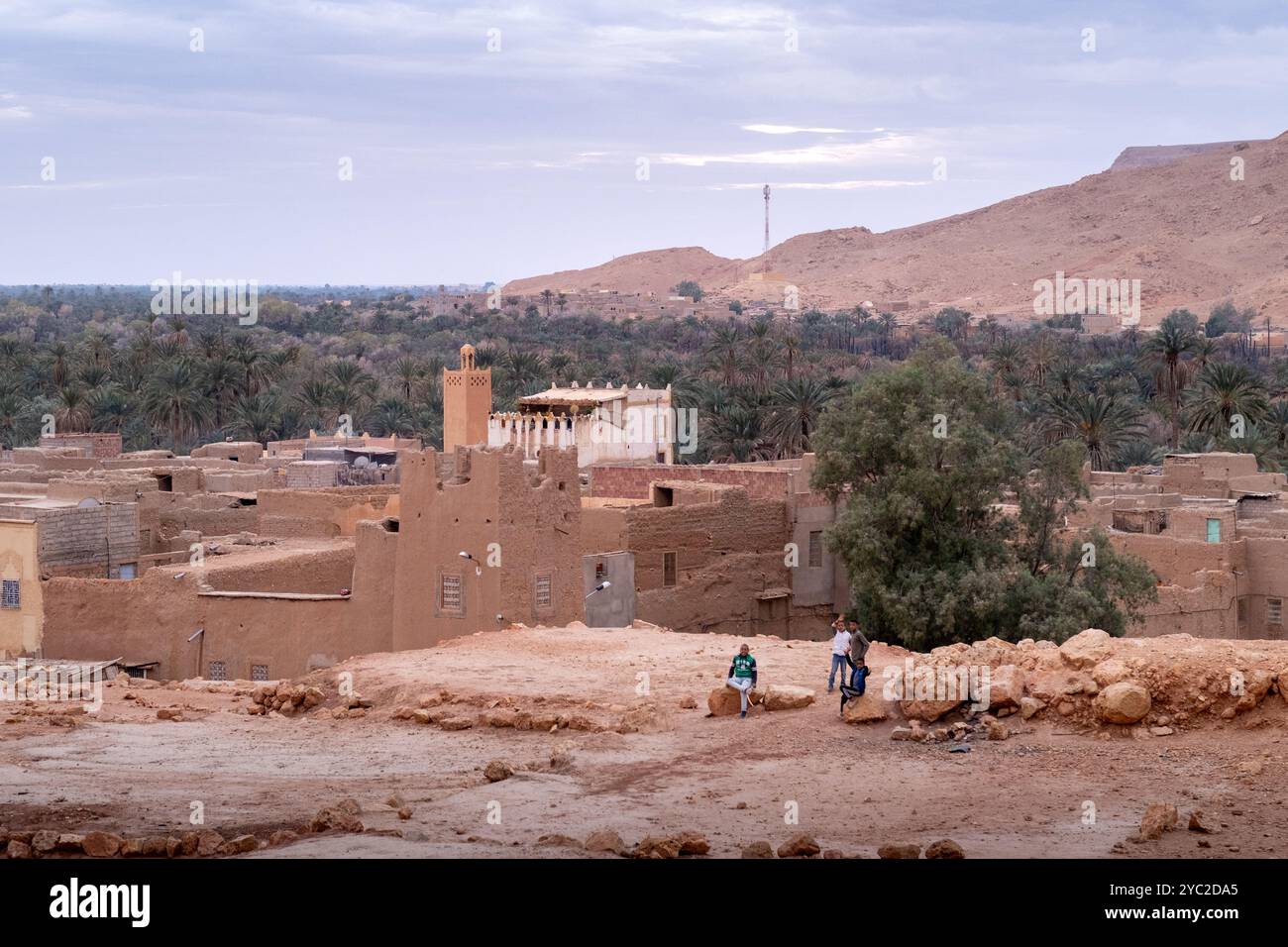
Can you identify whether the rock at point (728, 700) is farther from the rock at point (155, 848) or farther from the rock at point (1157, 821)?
the rock at point (155, 848)

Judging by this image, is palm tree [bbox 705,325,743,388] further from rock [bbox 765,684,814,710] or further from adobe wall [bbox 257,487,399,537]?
rock [bbox 765,684,814,710]

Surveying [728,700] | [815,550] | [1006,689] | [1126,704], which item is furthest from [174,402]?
[1126,704]

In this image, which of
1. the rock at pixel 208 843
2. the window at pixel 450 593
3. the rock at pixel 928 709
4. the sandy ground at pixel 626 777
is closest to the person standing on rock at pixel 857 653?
the sandy ground at pixel 626 777

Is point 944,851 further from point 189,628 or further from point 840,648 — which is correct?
point 189,628

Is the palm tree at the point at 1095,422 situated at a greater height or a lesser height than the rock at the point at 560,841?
greater

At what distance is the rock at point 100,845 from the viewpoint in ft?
41.9

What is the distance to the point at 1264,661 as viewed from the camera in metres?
16.2

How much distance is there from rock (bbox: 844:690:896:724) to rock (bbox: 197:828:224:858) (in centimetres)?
653

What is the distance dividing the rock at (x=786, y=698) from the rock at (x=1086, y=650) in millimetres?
2588

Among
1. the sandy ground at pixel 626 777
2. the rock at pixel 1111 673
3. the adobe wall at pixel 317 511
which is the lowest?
the sandy ground at pixel 626 777

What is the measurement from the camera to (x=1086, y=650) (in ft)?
56.7

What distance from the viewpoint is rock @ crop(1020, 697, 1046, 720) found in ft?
54.8

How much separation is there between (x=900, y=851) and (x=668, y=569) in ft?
69.3
